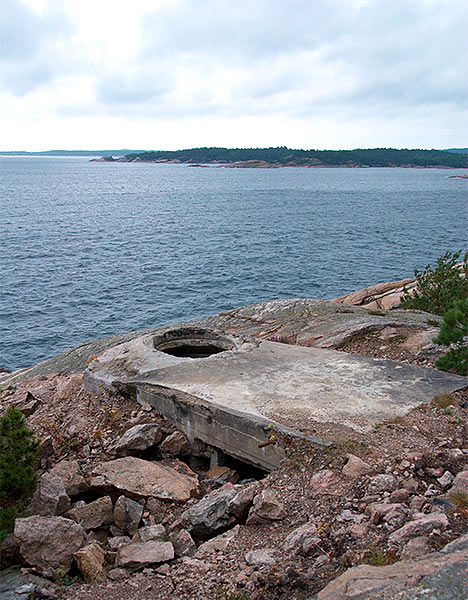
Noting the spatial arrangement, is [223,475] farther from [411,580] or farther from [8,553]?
[411,580]

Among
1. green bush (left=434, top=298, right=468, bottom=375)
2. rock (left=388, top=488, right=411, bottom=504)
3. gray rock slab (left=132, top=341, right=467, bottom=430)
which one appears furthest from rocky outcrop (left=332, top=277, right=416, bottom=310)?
rock (left=388, top=488, right=411, bottom=504)

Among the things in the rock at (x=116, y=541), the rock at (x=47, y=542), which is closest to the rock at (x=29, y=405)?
the rock at (x=116, y=541)

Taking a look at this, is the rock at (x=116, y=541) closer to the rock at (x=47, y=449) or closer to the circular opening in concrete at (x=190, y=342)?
the rock at (x=47, y=449)

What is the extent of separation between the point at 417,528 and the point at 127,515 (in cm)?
467

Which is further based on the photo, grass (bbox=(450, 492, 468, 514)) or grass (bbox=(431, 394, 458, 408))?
grass (bbox=(431, 394, 458, 408))

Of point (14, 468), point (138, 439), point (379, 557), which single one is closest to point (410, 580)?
point (379, 557)

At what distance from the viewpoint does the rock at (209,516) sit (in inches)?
327

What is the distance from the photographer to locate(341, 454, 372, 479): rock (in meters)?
8.42

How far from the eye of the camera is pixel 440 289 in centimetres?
1842

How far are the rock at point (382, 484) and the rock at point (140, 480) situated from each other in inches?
133

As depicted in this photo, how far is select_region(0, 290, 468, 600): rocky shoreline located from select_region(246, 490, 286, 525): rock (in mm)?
18

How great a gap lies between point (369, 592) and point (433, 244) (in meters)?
53.3

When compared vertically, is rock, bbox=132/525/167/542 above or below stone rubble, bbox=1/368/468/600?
below

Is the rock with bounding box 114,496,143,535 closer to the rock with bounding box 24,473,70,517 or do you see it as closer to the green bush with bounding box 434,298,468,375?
the rock with bounding box 24,473,70,517
